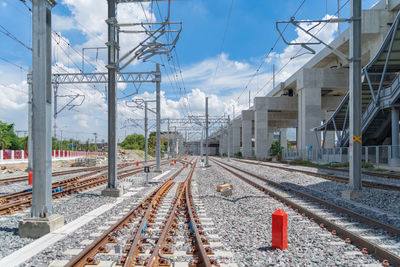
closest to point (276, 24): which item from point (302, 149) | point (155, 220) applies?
point (155, 220)

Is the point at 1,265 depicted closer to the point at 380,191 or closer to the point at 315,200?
the point at 315,200

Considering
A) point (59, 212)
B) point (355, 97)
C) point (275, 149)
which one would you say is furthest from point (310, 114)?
point (59, 212)

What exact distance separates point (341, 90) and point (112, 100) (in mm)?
41972

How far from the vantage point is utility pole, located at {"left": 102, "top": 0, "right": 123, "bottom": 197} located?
13.5 meters

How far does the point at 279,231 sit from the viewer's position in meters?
6.21

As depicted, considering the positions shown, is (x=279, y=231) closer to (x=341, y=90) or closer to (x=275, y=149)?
(x=341, y=90)

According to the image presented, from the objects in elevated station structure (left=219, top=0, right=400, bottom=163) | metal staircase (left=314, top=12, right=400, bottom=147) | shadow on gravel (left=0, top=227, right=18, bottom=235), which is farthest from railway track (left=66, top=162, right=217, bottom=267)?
elevated station structure (left=219, top=0, right=400, bottom=163)

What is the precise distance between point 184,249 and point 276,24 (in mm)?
10952

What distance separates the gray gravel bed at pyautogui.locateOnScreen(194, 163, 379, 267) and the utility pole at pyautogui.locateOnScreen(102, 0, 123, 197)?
15.2 ft

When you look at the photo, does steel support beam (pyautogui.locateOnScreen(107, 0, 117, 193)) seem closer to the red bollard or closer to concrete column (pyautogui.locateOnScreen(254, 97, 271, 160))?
the red bollard

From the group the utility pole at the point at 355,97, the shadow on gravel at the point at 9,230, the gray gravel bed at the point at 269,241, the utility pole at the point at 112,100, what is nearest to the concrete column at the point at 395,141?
the utility pole at the point at 355,97

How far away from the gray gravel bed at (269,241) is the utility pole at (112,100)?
4632 mm

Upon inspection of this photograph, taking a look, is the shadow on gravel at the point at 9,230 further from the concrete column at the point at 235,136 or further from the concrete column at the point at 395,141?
the concrete column at the point at 235,136

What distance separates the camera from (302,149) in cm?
4488
